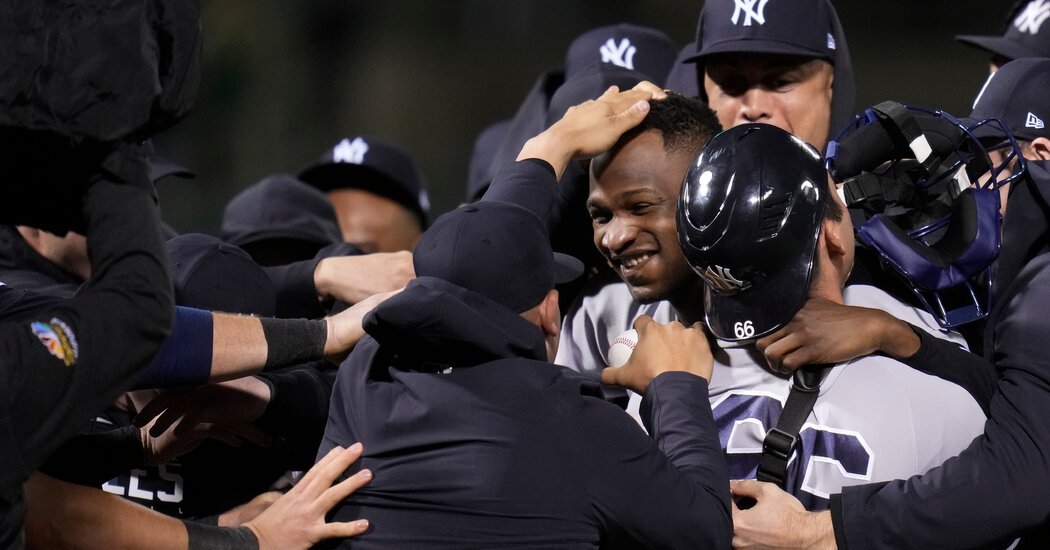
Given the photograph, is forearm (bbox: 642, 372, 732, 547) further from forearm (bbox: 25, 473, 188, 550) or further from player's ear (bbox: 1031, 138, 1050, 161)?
player's ear (bbox: 1031, 138, 1050, 161)

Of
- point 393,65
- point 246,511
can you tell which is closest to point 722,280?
point 246,511

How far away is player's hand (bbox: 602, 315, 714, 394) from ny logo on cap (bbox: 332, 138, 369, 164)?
98.7 inches

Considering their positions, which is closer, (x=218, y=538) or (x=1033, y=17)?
(x=218, y=538)

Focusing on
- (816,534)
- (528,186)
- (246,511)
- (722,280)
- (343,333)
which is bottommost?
(246,511)

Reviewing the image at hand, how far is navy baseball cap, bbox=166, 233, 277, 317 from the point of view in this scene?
2.33 meters

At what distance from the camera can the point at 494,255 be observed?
5.54 feet

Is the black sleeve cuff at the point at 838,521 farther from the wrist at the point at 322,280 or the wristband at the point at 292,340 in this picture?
the wrist at the point at 322,280

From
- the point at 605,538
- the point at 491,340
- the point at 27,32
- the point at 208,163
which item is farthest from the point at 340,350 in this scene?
the point at 208,163

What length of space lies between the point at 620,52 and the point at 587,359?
162 cm

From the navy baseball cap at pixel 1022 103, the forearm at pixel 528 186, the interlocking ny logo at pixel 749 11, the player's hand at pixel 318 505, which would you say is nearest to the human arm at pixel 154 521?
the player's hand at pixel 318 505

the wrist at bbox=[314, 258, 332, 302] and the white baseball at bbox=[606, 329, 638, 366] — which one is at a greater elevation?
the white baseball at bbox=[606, 329, 638, 366]

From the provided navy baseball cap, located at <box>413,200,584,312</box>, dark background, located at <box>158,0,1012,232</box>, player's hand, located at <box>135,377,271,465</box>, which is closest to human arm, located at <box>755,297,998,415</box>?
navy baseball cap, located at <box>413,200,584,312</box>

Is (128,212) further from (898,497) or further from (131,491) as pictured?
(898,497)

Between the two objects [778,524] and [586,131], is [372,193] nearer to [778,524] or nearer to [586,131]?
[586,131]
